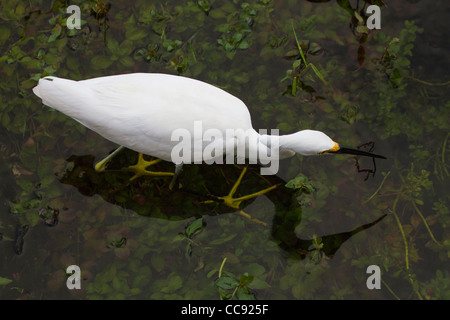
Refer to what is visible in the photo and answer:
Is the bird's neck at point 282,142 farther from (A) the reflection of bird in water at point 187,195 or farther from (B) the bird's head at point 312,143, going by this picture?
(A) the reflection of bird in water at point 187,195

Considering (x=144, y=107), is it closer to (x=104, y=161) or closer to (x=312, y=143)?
(x=104, y=161)

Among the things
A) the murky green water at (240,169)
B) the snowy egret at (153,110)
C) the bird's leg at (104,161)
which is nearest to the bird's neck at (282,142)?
the snowy egret at (153,110)

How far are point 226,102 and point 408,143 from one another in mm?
1070

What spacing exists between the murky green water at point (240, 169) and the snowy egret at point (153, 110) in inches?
16.0

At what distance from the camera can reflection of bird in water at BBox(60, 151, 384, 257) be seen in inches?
92.7

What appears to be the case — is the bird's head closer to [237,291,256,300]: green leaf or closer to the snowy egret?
the snowy egret

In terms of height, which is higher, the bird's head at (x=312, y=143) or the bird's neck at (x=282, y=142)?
the bird's neck at (x=282, y=142)

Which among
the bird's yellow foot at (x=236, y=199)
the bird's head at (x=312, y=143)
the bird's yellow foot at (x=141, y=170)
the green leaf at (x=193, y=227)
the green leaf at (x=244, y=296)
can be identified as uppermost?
the bird's yellow foot at (x=141, y=170)

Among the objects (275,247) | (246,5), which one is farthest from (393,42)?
(275,247)

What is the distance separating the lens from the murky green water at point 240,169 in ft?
7.52

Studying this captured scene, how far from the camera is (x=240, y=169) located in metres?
2.49

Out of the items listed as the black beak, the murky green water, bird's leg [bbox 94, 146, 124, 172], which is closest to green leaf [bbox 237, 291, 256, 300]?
the murky green water

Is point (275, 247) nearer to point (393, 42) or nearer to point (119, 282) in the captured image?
point (119, 282)

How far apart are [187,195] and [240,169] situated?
320 millimetres
